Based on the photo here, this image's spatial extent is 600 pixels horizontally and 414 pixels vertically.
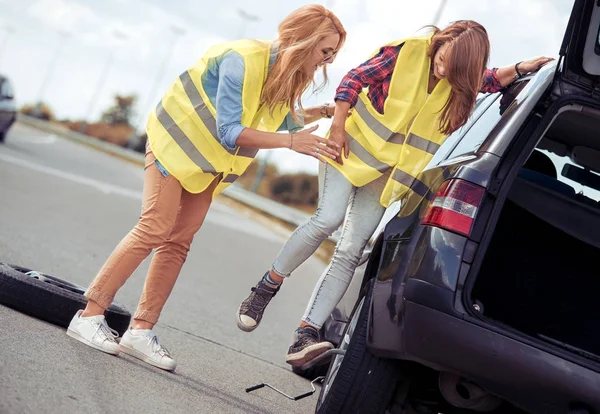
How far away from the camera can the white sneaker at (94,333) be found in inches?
196

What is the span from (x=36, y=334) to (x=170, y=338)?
150cm

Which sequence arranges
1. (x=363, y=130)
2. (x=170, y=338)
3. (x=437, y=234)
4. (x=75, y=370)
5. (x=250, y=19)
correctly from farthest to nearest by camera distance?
(x=250, y=19) → (x=170, y=338) → (x=363, y=130) → (x=75, y=370) → (x=437, y=234)

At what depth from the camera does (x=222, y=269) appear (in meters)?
11.6

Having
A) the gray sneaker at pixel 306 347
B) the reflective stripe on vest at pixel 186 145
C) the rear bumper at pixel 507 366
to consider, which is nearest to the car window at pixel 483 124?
the rear bumper at pixel 507 366

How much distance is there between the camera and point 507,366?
3.52 m

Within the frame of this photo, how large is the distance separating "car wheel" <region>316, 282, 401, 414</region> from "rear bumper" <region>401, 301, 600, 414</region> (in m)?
0.37

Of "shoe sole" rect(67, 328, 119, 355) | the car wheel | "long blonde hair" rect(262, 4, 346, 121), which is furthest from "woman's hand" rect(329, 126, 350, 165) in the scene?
"shoe sole" rect(67, 328, 119, 355)

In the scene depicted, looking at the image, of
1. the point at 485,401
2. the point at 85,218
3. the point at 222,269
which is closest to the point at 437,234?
the point at 485,401

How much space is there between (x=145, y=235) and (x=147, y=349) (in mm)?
541

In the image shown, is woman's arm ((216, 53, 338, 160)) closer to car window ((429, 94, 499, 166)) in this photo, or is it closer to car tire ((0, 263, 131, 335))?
car window ((429, 94, 499, 166))

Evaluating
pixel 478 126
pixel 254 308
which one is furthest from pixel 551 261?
pixel 254 308

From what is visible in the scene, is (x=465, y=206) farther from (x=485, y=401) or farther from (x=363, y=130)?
(x=363, y=130)

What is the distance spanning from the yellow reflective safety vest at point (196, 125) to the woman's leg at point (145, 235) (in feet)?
0.29

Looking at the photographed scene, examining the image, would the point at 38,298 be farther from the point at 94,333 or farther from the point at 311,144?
the point at 311,144
